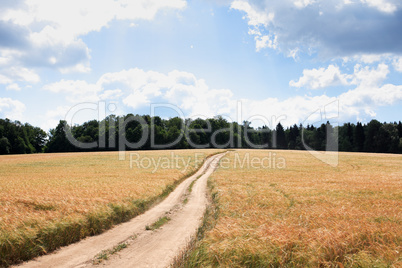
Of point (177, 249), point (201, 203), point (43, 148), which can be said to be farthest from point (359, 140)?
point (43, 148)

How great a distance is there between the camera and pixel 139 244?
11164 millimetres

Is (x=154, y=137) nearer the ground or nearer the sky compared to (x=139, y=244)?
nearer the sky

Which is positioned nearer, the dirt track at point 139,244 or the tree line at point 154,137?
the dirt track at point 139,244

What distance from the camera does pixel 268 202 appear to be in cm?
1536

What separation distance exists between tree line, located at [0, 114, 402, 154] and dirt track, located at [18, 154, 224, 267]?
107873mm

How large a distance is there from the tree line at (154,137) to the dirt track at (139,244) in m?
108

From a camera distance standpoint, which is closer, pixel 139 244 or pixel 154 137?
pixel 139 244

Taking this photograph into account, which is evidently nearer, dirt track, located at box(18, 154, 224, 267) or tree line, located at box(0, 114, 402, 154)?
dirt track, located at box(18, 154, 224, 267)

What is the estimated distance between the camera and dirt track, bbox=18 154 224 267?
9.40 meters

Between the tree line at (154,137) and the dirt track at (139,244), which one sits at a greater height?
the tree line at (154,137)

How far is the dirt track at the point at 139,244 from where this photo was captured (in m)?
9.40

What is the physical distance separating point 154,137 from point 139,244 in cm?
11843

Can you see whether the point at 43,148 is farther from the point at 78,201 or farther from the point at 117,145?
the point at 78,201

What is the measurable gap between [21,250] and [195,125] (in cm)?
13950
